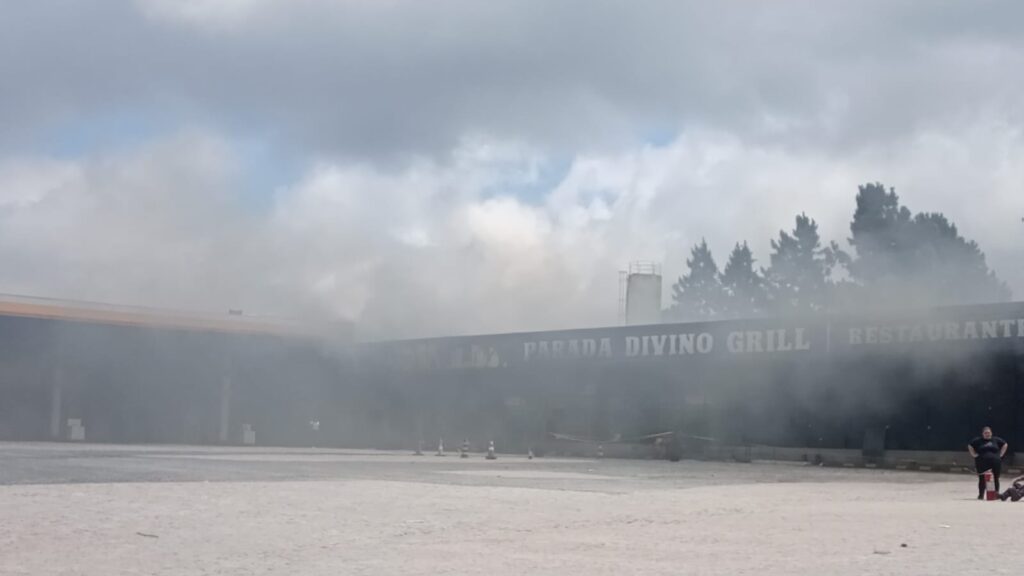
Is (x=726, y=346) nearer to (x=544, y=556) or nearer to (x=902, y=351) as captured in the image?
(x=902, y=351)

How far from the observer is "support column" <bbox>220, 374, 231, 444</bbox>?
56.5 metres

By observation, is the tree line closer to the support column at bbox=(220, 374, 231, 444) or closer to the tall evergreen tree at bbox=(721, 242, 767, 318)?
the tall evergreen tree at bbox=(721, 242, 767, 318)

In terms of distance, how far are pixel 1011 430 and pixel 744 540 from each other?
76.8 feet

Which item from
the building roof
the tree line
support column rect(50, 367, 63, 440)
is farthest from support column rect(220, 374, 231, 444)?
the tree line

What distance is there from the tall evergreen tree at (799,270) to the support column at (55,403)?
4810 cm

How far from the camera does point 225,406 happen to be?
2228 inches

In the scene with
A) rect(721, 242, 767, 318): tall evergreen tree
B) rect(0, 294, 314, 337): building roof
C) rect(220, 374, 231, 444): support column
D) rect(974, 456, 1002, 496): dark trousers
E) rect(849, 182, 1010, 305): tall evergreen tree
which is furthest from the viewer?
rect(721, 242, 767, 318): tall evergreen tree

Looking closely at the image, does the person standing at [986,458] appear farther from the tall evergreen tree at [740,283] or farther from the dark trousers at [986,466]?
the tall evergreen tree at [740,283]

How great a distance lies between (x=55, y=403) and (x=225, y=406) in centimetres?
775

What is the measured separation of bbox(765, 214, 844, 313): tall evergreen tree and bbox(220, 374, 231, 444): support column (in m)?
40.5

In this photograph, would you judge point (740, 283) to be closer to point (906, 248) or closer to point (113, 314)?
point (906, 248)

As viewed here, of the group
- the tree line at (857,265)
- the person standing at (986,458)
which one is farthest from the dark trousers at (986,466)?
the tree line at (857,265)

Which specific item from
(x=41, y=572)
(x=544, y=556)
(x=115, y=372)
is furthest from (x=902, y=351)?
(x=115, y=372)

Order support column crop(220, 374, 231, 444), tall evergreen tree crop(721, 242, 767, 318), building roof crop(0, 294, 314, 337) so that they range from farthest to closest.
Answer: tall evergreen tree crop(721, 242, 767, 318) < support column crop(220, 374, 231, 444) < building roof crop(0, 294, 314, 337)
